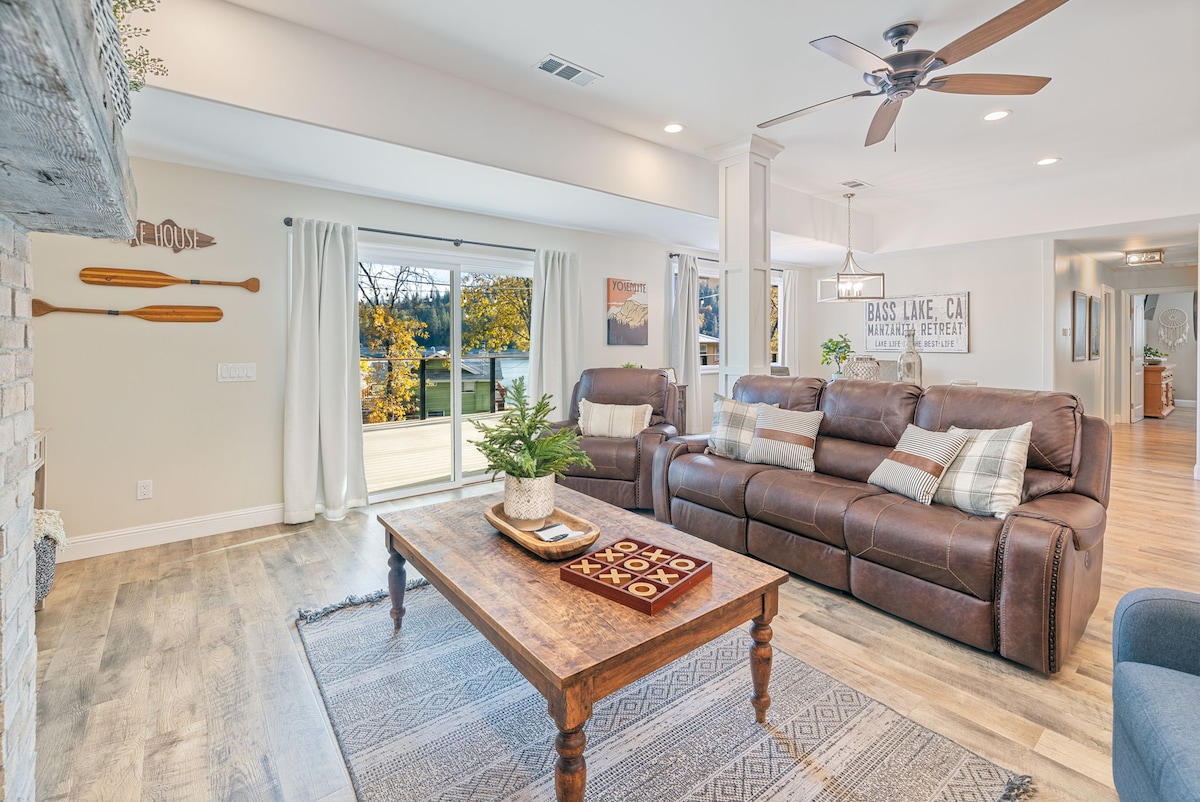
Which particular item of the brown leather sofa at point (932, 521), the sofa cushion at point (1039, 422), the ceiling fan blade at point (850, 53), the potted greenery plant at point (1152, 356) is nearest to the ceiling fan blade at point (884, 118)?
the ceiling fan blade at point (850, 53)

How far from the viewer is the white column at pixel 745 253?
4.21m

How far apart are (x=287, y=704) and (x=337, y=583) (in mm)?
1004

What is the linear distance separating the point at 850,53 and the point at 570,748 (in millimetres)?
2767

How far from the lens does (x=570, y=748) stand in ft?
4.15

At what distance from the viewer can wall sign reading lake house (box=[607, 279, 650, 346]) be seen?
5734mm

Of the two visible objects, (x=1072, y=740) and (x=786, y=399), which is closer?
(x=1072, y=740)

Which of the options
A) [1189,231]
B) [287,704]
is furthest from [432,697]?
[1189,231]

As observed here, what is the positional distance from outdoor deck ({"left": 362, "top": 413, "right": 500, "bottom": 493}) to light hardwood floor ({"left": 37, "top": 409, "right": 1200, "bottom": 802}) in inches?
52.0

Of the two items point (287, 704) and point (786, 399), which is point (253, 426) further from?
point (786, 399)

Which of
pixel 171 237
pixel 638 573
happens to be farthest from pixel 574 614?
pixel 171 237

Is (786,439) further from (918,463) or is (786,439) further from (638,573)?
(638,573)

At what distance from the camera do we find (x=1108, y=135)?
13.7 feet

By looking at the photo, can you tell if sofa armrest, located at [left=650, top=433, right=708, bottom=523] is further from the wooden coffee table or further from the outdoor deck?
the outdoor deck

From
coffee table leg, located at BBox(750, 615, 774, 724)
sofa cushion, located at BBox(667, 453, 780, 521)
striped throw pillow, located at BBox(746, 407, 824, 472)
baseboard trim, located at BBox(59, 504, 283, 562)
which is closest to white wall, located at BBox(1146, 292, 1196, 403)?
striped throw pillow, located at BBox(746, 407, 824, 472)
